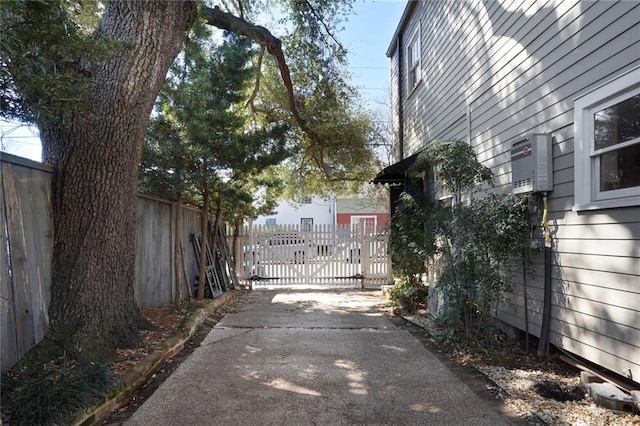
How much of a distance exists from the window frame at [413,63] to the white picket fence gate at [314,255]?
12.2 ft

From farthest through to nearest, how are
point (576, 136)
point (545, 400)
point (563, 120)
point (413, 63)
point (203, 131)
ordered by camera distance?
point (413, 63), point (203, 131), point (563, 120), point (576, 136), point (545, 400)

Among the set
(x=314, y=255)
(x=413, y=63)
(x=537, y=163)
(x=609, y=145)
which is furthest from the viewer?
(x=314, y=255)

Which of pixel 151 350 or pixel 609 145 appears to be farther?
pixel 151 350

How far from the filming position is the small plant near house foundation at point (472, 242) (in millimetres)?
4660

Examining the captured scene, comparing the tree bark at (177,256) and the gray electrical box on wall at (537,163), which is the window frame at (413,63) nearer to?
the gray electrical box on wall at (537,163)

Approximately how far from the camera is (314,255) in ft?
37.1

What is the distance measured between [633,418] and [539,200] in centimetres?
220

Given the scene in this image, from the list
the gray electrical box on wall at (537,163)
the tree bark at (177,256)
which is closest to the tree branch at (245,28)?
the tree bark at (177,256)

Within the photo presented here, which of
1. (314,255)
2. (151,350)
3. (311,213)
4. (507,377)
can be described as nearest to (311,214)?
(311,213)

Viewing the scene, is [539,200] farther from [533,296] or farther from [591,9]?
[591,9]

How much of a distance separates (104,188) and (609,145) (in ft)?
15.1

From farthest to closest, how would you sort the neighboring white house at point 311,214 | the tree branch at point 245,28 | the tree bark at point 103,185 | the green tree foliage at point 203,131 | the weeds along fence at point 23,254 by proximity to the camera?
the neighboring white house at point 311,214 → the tree branch at point 245,28 → the green tree foliage at point 203,131 → the tree bark at point 103,185 → the weeds along fence at point 23,254

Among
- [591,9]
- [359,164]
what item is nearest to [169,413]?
[591,9]

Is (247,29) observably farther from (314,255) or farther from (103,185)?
(314,255)
